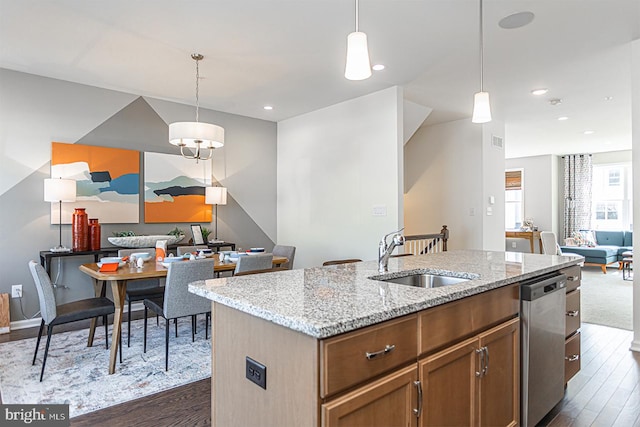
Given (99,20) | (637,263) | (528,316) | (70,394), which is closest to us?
(528,316)

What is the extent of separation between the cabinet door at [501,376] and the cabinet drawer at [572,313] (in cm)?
76

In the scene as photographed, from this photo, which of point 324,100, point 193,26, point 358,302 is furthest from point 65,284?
point 358,302

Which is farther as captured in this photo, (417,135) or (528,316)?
(417,135)

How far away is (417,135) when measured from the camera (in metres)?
6.57

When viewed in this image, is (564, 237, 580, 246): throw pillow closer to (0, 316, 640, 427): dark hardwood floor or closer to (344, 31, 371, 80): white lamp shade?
(0, 316, 640, 427): dark hardwood floor

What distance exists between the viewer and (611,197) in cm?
885

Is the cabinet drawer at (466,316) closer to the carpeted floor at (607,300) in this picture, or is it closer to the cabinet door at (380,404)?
the cabinet door at (380,404)

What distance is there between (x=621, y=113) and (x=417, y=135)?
9.80ft

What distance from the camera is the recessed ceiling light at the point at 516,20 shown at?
284 cm

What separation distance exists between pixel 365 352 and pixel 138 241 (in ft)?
12.9

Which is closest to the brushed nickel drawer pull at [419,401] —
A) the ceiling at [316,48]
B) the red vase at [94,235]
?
the ceiling at [316,48]

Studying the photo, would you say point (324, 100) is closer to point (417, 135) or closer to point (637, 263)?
point (417, 135)

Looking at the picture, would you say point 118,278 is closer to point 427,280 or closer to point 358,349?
point 427,280

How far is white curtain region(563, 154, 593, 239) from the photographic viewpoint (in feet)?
29.8
